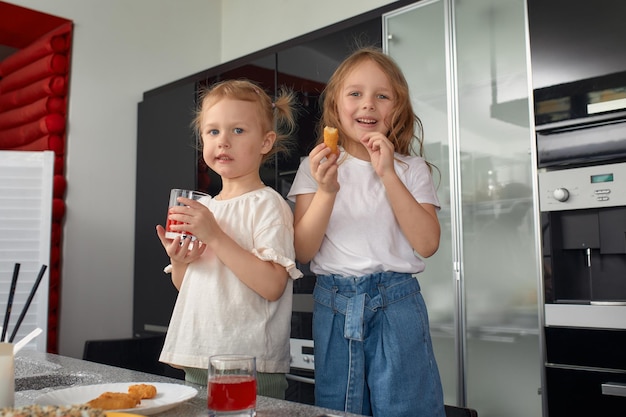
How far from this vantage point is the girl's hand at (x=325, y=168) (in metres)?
1.14

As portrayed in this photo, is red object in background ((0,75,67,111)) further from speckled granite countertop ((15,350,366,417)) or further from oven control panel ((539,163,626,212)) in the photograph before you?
oven control panel ((539,163,626,212))

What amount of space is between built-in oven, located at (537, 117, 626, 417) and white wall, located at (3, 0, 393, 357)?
1.58 m

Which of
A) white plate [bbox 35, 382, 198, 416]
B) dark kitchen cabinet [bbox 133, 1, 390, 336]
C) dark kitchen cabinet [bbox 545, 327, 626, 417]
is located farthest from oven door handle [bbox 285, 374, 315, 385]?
white plate [bbox 35, 382, 198, 416]

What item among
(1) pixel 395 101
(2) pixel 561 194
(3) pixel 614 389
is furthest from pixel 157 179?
(3) pixel 614 389

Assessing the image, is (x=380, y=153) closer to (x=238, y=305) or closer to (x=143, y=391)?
(x=238, y=305)

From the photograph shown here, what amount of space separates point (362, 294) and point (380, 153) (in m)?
0.27

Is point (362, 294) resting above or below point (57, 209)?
below

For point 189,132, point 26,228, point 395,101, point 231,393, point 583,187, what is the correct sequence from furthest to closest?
1. point 189,132
2. point 26,228
3. point 583,187
4. point 395,101
5. point 231,393

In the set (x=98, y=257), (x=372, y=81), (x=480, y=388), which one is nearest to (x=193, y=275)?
(x=372, y=81)

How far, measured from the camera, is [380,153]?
119cm

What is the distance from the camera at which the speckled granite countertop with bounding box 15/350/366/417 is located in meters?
0.78

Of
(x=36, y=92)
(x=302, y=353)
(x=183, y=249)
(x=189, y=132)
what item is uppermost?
(x=36, y=92)

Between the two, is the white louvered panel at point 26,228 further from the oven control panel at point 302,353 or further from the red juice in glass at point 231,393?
Result: the red juice in glass at point 231,393

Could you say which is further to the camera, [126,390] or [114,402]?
[126,390]
